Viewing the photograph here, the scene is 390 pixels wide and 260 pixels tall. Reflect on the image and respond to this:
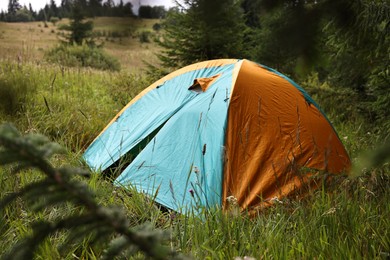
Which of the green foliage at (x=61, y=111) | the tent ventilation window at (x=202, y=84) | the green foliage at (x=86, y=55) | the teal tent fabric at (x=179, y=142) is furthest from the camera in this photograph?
the green foliage at (x=86, y=55)

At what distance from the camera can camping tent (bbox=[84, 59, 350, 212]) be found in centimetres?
288

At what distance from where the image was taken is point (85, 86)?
7008 millimetres

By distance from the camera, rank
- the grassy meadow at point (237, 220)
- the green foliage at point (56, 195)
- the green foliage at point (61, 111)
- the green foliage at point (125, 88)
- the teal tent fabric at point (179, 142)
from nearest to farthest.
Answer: the green foliage at point (56, 195) → the grassy meadow at point (237, 220) → the teal tent fabric at point (179, 142) → the green foliage at point (61, 111) → the green foliage at point (125, 88)

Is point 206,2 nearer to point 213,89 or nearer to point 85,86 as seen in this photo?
point 213,89

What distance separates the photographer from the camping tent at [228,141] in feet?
9.46

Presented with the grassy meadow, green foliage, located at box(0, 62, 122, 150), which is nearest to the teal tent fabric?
the grassy meadow

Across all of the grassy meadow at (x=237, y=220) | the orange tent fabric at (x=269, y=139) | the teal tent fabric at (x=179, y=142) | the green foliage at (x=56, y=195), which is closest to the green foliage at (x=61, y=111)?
the teal tent fabric at (x=179, y=142)

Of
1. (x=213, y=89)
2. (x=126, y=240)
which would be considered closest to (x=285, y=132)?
(x=213, y=89)

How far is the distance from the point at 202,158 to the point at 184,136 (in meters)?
0.29

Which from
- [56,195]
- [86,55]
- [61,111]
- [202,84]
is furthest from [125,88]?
[86,55]

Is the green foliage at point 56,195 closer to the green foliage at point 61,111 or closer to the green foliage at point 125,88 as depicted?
the green foliage at point 61,111

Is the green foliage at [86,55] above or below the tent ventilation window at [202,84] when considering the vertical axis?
below

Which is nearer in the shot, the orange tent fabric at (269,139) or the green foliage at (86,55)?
the orange tent fabric at (269,139)

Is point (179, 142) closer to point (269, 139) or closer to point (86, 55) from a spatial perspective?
point (269, 139)
